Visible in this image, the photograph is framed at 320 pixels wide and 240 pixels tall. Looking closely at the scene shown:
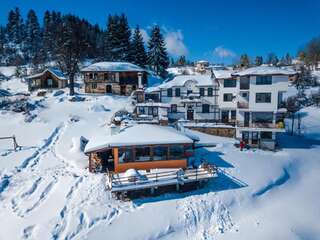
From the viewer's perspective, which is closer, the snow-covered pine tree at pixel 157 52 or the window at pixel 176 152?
the window at pixel 176 152

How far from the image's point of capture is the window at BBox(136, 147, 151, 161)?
74.1 ft

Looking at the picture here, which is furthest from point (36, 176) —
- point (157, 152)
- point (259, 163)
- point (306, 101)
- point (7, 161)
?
point (306, 101)

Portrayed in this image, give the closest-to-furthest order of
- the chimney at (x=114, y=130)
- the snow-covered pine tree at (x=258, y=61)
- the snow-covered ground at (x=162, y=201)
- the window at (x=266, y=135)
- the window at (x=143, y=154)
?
the snow-covered ground at (x=162, y=201), the window at (x=143, y=154), the chimney at (x=114, y=130), the window at (x=266, y=135), the snow-covered pine tree at (x=258, y=61)

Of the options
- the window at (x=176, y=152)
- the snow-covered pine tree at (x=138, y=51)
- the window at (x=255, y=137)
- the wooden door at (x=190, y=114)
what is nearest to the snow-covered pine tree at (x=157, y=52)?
the snow-covered pine tree at (x=138, y=51)

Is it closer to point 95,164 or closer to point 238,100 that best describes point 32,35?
point 238,100

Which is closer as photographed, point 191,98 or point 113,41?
point 191,98

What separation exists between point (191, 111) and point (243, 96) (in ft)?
26.7

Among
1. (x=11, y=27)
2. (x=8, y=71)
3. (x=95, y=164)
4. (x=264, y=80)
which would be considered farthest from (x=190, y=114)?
(x=11, y=27)

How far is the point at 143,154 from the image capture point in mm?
22734

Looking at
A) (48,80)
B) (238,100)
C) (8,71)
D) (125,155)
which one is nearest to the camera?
(125,155)

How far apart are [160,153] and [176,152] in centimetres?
143

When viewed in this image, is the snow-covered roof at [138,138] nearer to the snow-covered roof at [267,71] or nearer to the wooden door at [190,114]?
the snow-covered roof at [267,71]

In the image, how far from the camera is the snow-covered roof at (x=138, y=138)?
72.0 feet

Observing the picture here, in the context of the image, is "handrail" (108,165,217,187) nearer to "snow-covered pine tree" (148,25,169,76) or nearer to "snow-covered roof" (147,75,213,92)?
"snow-covered roof" (147,75,213,92)
